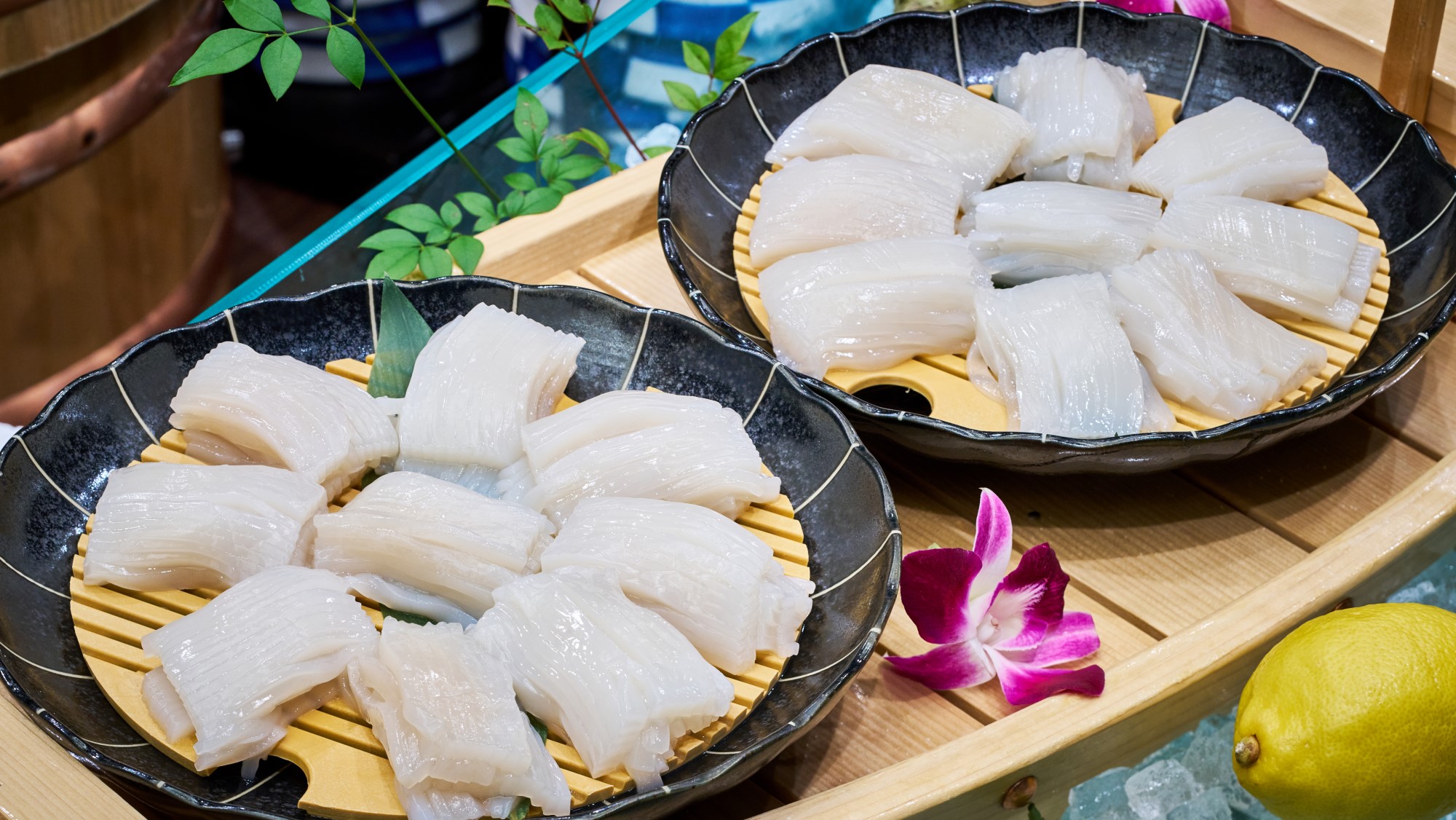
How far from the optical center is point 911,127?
1.73m

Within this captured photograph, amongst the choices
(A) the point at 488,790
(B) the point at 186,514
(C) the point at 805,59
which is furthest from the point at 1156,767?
(C) the point at 805,59

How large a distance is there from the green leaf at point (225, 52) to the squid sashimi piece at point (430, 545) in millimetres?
567

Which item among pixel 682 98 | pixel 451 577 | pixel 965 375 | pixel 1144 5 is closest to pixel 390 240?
pixel 682 98

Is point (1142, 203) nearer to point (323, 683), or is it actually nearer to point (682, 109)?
point (682, 109)

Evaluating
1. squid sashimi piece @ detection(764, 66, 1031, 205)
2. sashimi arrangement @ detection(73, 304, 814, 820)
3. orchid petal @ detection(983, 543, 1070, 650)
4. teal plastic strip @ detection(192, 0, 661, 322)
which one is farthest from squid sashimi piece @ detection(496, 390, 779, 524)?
squid sashimi piece @ detection(764, 66, 1031, 205)

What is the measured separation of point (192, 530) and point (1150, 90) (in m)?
1.48

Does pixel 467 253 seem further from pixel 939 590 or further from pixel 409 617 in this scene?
pixel 939 590

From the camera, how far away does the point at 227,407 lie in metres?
1.27

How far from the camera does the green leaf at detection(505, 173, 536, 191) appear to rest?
5.98 ft

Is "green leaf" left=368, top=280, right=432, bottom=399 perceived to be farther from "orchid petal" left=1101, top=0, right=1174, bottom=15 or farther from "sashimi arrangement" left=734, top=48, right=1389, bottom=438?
"orchid petal" left=1101, top=0, right=1174, bottom=15

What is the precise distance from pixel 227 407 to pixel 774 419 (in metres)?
0.55

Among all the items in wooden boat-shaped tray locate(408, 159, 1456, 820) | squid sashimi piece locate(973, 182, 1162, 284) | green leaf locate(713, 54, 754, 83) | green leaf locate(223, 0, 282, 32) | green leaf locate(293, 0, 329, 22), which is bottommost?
wooden boat-shaped tray locate(408, 159, 1456, 820)

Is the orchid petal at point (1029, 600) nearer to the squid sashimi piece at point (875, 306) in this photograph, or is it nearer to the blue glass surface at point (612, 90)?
the squid sashimi piece at point (875, 306)

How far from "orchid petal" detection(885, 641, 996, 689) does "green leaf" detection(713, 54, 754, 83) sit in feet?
3.42
